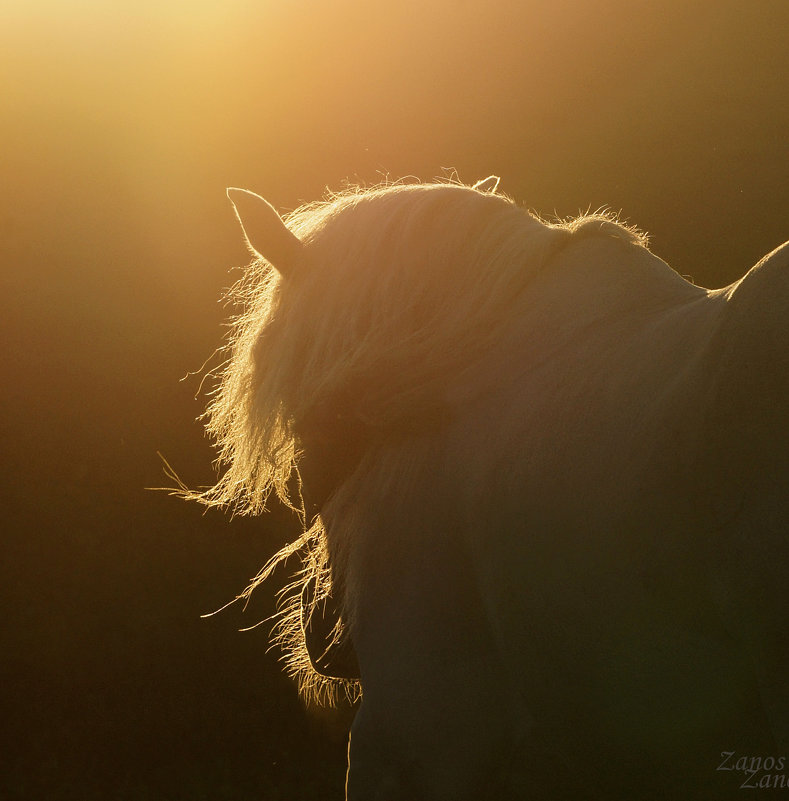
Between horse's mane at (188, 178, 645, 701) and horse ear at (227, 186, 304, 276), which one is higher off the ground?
horse ear at (227, 186, 304, 276)

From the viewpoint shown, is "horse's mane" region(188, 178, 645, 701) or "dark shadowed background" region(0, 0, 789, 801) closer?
"horse's mane" region(188, 178, 645, 701)

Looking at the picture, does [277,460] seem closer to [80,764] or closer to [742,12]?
[80,764]

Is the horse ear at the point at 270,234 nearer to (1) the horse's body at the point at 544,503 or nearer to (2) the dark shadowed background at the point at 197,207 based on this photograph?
(1) the horse's body at the point at 544,503

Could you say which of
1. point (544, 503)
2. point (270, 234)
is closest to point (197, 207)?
point (270, 234)

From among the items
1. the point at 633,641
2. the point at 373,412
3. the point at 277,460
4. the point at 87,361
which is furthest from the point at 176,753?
the point at 633,641

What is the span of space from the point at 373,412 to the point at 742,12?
14.8ft

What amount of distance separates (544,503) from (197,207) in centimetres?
414

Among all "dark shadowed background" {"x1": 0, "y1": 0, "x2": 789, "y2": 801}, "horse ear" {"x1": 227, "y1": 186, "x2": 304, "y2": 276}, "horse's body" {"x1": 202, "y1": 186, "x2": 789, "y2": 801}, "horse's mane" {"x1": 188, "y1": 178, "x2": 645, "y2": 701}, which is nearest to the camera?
"horse's body" {"x1": 202, "y1": 186, "x2": 789, "y2": 801}

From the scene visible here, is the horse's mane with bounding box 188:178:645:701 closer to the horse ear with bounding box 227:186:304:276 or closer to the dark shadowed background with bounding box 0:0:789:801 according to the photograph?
the horse ear with bounding box 227:186:304:276

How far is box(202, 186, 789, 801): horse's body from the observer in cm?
92

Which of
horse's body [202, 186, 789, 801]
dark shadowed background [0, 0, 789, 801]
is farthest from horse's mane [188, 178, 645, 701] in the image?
dark shadowed background [0, 0, 789, 801]

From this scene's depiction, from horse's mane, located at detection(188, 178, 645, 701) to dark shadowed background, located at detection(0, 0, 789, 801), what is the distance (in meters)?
2.52

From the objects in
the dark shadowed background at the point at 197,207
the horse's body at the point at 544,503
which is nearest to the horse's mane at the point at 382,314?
the horse's body at the point at 544,503

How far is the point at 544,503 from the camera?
1097mm
